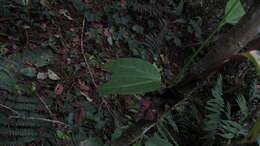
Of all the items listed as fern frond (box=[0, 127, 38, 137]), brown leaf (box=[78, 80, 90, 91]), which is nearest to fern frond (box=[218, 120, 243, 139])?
brown leaf (box=[78, 80, 90, 91])

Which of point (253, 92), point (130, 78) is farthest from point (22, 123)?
point (253, 92)

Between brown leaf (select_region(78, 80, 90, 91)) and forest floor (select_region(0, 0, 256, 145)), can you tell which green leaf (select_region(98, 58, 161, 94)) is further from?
brown leaf (select_region(78, 80, 90, 91))

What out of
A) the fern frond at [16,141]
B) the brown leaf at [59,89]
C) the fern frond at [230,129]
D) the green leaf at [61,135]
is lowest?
the fern frond at [230,129]

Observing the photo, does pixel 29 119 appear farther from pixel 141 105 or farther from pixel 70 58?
pixel 141 105

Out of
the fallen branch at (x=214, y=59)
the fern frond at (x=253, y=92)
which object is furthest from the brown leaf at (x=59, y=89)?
the fern frond at (x=253, y=92)

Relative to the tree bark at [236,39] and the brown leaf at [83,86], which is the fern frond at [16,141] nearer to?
the brown leaf at [83,86]

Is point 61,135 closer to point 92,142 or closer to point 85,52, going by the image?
point 92,142

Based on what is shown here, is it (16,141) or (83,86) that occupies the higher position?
(83,86)

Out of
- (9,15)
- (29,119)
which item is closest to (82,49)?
(9,15)
